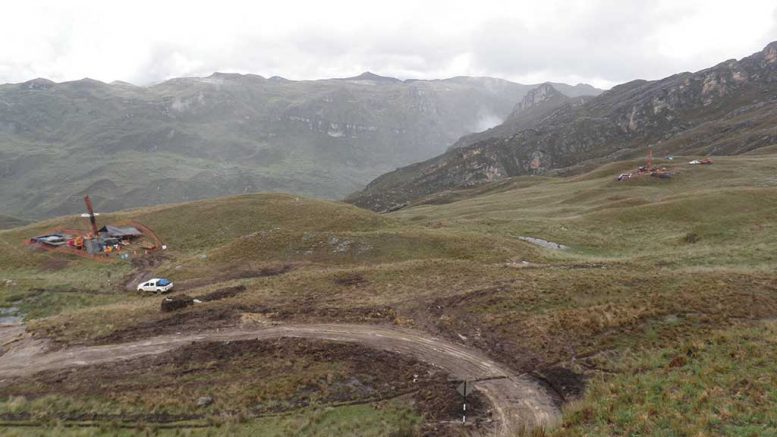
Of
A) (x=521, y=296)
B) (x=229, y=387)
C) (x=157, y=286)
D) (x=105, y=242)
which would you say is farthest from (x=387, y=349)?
(x=105, y=242)

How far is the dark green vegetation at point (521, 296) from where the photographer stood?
2038 cm

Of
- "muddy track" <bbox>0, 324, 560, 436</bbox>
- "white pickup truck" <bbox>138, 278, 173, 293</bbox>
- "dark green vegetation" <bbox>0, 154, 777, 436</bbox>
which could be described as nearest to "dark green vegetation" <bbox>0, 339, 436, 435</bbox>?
"dark green vegetation" <bbox>0, 154, 777, 436</bbox>

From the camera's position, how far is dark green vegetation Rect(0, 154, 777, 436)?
66.8ft

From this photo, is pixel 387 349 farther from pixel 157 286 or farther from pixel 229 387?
pixel 157 286

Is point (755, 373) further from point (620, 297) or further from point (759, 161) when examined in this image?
point (759, 161)

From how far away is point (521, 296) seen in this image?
1328 inches

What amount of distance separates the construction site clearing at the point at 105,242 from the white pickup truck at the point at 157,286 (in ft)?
60.8

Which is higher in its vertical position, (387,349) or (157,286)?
(157,286)

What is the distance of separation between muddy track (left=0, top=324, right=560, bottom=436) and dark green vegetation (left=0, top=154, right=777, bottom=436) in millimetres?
1197

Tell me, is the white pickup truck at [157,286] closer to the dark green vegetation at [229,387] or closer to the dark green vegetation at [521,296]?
the dark green vegetation at [521,296]

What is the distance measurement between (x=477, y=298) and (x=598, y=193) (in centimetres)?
7355

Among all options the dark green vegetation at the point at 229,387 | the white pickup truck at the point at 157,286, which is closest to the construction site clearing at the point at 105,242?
the white pickup truck at the point at 157,286

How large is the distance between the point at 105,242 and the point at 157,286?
88.7 ft

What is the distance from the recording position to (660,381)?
20.3 m
